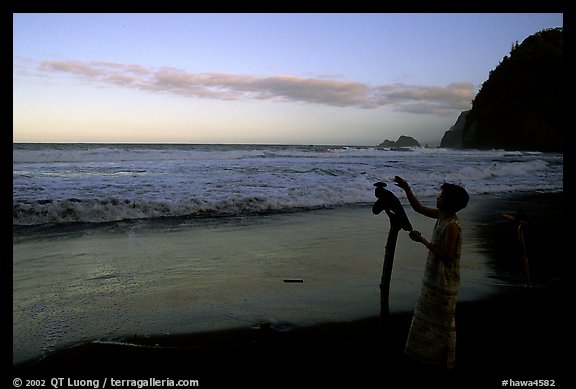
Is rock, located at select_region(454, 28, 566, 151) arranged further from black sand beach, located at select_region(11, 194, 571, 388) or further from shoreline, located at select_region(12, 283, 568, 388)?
shoreline, located at select_region(12, 283, 568, 388)

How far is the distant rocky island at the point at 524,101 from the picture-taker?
55844 millimetres

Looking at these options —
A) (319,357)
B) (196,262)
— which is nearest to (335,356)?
(319,357)

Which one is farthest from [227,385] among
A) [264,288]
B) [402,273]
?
[402,273]

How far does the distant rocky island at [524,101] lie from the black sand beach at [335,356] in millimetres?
55583

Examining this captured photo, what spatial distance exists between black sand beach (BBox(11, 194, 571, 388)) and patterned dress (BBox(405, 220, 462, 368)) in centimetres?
14

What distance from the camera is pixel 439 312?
10.9ft

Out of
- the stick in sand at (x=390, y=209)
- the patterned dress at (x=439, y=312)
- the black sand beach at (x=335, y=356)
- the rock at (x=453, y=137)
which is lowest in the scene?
the black sand beach at (x=335, y=356)

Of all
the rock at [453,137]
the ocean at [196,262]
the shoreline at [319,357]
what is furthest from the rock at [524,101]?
the shoreline at [319,357]

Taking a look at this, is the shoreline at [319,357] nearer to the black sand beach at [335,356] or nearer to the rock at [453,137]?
the black sand beach at [335,356]

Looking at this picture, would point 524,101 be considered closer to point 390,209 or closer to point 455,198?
point 455,198

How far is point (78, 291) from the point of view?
547cm

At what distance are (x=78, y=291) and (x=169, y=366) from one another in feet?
8.32

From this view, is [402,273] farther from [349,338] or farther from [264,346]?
[264,346]

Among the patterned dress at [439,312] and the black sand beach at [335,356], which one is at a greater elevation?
the patterned dress at [439,312]
